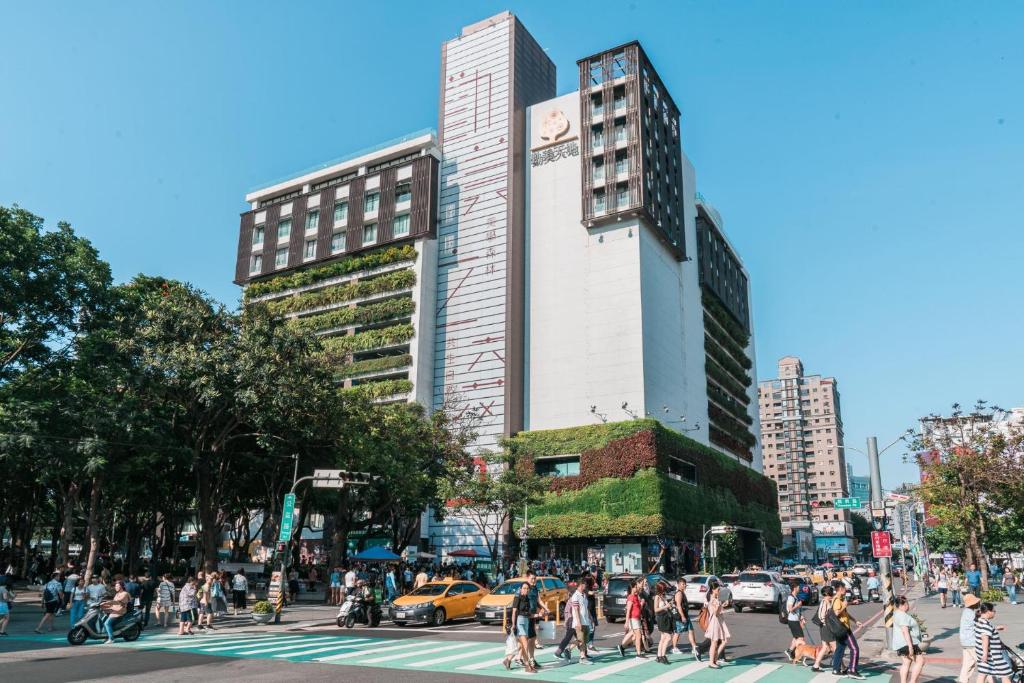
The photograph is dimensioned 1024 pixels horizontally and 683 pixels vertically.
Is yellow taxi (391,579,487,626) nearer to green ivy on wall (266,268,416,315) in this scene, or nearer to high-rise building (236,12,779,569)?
high-rise building (236,12,779,569)

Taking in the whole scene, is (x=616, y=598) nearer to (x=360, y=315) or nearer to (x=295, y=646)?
(x=295, y=646)

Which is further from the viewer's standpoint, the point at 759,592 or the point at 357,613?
the point at 759,592

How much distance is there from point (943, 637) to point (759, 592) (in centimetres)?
963

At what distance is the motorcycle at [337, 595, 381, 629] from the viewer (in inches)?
1008

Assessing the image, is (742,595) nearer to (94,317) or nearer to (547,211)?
(94,317)

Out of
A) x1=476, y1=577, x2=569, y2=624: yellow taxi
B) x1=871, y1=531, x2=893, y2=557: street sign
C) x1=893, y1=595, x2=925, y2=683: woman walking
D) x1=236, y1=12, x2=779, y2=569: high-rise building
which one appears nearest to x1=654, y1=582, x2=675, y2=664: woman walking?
x1=893, y1=595, x2=925, y2=683: woman walking

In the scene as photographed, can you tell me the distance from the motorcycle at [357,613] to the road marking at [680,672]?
492 inches

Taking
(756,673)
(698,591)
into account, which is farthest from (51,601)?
(698,591)

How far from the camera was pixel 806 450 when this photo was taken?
543 ft

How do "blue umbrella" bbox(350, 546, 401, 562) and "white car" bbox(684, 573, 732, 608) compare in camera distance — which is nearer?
"white car" bbox(684, 573, 732, 608)

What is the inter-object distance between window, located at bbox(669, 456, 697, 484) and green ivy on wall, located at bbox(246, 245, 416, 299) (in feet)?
97.4

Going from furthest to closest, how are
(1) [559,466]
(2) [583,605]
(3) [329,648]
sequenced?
(1) [559,466]
(3) [329,648]
(2) [583,605]

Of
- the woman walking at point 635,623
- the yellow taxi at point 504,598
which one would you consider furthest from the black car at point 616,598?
the woman walking at point 635,623

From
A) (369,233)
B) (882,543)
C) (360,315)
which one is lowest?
(882,543)
